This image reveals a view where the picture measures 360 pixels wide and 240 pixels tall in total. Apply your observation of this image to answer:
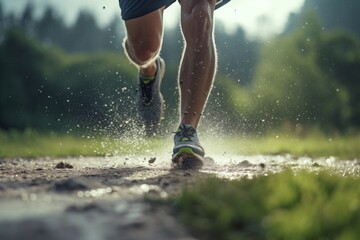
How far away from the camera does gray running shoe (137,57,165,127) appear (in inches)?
260

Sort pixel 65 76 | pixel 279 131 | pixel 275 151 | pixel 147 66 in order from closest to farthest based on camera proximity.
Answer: pixel 147 66, pixel 275 151, pixel 279 131, pixel 65 76

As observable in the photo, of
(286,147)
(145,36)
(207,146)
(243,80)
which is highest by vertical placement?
(243,80)

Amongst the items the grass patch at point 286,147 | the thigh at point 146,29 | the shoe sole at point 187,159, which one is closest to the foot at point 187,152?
the shoe sole at point 187,159

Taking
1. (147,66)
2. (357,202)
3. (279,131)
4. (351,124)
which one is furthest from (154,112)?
(351,124)

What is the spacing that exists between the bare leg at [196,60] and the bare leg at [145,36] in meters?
1.03

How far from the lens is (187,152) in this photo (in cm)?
439

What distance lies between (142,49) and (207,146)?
2602 millimetres

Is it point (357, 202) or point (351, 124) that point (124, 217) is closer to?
point (357, 202)

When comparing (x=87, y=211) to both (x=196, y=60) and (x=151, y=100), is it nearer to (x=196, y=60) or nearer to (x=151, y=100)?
(x=196, y=60)

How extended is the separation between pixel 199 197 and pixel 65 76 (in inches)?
1811

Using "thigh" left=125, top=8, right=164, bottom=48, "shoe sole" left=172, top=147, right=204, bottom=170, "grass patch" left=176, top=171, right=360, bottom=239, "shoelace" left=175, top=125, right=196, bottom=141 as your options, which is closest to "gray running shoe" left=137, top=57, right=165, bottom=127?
"thigh" left=125, top=8, right=164, bottom=48

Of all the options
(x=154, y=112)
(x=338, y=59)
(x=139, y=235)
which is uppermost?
(x=338, y=59)

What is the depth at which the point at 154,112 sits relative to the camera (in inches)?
264

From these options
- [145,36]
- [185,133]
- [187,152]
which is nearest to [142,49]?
[145,36]
